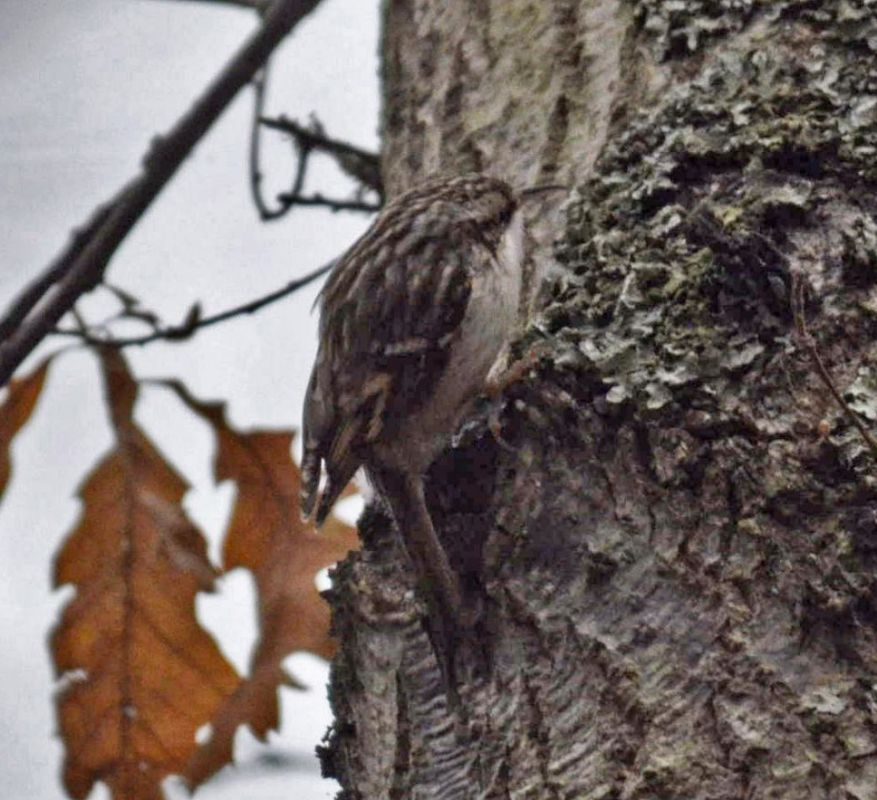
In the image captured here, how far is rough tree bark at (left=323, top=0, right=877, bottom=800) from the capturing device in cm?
175

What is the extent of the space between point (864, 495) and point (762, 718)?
0.26 metres

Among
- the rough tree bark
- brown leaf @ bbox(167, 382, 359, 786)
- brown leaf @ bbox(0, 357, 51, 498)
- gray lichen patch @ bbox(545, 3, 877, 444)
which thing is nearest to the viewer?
the rough tree bark

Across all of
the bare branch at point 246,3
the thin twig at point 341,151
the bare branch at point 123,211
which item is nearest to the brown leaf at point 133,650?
the bare branch at point 123,211

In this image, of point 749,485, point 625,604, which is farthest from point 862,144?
point 625,604

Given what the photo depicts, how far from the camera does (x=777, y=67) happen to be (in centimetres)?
222

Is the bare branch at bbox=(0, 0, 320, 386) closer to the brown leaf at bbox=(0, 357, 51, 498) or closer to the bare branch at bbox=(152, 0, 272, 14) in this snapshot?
the brown leaf at bbox=(0, 357, 51, 498)

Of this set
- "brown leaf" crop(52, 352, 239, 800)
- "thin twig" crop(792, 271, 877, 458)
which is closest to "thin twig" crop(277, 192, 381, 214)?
"brown leaf" crop(52, 352, 239, 800)

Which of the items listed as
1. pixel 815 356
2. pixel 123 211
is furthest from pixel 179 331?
pixel 815 356

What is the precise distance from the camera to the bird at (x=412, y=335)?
227 cm

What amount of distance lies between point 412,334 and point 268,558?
651mm

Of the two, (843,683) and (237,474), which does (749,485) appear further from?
(237,474)

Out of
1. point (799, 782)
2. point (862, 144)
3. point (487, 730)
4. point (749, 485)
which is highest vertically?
point (862, 144)

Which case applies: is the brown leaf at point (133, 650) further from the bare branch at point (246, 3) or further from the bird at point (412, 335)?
the bare branch at point (246, 3)

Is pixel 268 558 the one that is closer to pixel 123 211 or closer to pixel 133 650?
pixel 133 650
